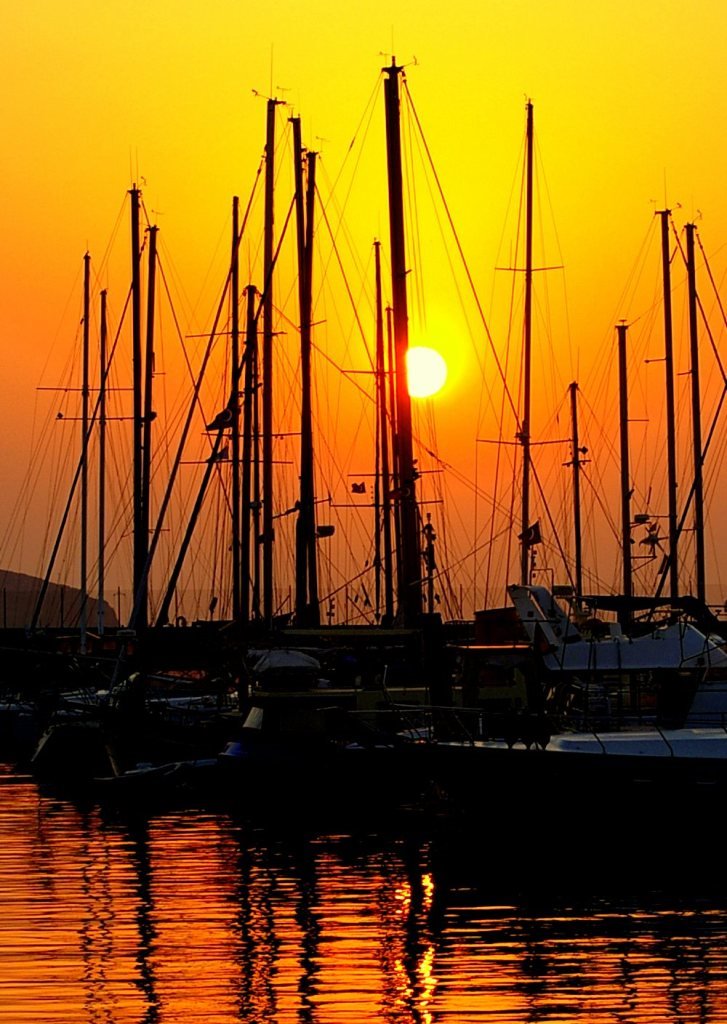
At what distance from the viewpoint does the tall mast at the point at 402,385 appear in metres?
41.1

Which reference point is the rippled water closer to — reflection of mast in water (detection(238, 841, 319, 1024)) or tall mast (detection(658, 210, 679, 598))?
reflection of mast in water (detection(238, 841, 319, 1024))

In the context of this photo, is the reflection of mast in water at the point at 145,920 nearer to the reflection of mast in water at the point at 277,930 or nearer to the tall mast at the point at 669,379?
the reflection of mast in water at the point at 277,930

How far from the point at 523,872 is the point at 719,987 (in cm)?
937

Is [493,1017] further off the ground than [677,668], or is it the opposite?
[677,668]

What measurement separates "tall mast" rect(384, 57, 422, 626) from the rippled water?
6.21 m

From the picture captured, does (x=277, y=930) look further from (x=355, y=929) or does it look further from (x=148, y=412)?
(x=148, y=412)

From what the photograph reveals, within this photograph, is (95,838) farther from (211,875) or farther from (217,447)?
(217,447)

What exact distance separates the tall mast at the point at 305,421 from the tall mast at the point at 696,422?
48.4 ft

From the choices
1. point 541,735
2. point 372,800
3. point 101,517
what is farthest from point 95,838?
point 101,517

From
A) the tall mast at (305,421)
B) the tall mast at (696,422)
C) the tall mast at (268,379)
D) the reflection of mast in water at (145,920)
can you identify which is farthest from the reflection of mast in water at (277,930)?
the tall mast at (696,422)

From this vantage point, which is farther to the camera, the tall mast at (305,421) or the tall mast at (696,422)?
the tall mast at (696,422)

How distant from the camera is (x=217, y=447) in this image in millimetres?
54219

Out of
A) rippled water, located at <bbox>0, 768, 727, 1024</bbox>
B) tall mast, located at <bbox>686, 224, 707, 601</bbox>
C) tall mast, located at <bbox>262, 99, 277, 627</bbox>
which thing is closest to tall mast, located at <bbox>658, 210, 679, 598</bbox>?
tall mast, located at <bbox>686, 224, 707, 601</bbox>

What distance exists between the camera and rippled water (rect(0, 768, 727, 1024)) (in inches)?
794
